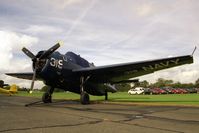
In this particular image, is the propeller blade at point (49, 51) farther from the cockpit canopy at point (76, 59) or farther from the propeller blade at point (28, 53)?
the cockpit canopy at point (76, 59)

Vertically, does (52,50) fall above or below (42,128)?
above

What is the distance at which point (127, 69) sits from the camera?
77.8 feet

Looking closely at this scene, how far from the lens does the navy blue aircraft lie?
846 inches

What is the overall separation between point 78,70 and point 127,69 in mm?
4136

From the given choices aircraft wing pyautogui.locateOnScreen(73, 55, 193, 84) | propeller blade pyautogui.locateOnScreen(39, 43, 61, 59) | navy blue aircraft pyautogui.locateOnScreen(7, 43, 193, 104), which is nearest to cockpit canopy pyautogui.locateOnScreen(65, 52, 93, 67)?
navy blue aircraft pyautogui.locateOnScreen(7, 43, 193, 104)

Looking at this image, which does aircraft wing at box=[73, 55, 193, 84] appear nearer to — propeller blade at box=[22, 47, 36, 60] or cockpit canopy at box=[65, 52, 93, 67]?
cockpit canopy at box=[65, 52, 93, 67]

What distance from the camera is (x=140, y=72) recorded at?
2533cm

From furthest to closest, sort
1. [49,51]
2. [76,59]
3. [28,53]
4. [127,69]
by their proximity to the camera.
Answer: [76,59] < [127,69] < [28,53] < [49,51]

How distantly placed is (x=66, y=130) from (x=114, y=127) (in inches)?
65.3

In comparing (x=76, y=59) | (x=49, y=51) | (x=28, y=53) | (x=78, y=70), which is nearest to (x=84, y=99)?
(x=78, y=70)

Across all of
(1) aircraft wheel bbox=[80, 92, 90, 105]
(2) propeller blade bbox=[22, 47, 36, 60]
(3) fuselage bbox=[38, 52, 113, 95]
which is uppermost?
(2) propeller blade bbox=[22, 47, 36, 60]


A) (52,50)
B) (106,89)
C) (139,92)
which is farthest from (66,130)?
(139,92)

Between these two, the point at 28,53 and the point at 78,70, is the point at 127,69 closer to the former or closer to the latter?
the point at 78,70

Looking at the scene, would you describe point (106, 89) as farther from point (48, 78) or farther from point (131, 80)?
point (48, 78)
